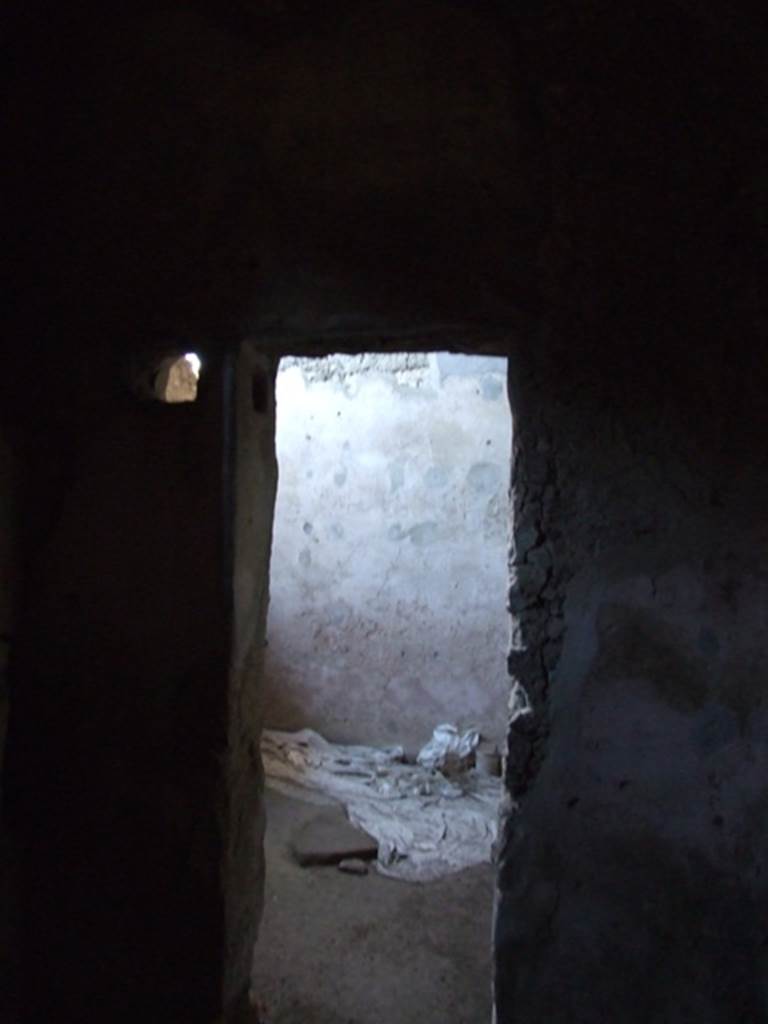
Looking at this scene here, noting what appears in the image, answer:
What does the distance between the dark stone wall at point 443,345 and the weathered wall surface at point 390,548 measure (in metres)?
2.48

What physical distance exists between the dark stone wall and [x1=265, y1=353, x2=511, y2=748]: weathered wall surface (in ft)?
8.14

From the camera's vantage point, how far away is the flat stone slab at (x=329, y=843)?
3.15m

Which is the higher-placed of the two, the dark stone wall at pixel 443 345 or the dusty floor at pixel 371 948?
the dark stone wall at pixel 443 345

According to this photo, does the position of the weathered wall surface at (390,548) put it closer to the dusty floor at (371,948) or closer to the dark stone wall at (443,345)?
the dusty floor at (371,948)

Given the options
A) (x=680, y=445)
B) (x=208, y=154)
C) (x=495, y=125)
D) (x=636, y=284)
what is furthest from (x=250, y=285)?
(x=680, y=445)

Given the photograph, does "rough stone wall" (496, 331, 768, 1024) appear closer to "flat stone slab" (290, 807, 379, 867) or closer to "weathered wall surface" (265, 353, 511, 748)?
"flat stone slab" (290, 807, 379, 867)

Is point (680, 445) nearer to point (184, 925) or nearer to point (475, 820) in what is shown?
point (184, 925)

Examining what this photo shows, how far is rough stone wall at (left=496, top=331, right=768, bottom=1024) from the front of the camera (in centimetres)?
148

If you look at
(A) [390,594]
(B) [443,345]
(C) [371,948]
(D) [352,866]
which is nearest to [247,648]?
(B) [443,345]

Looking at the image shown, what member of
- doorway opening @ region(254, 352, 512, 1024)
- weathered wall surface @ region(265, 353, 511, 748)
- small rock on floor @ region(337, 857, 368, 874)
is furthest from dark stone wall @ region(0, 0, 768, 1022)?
weathered wall surface @ region(265, 353, 511, 748)

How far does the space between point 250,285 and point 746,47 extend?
1.12 metres

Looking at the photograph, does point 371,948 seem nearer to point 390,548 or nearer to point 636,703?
point 636,703

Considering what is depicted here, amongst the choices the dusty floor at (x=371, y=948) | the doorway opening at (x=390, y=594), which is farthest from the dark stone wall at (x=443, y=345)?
the doorway opening at (x=390, y=594)

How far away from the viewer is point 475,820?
3.55 m
